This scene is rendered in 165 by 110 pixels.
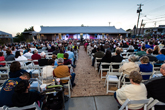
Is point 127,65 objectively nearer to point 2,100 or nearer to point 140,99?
point 140,99

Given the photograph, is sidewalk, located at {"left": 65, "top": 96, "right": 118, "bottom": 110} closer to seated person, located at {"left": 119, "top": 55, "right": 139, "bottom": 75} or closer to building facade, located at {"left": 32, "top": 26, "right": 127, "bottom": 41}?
seated person, located at {"left": 119, "top": 55, "right": 139, "bottom": 75}

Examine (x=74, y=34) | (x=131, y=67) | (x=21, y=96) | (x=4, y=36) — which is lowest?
(x=21, y=96)

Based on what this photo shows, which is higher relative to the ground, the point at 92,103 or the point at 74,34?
Answer: the point at 74,34

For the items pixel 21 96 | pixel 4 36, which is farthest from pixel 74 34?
pixel 21 96

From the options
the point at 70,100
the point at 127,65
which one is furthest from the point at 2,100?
the point at 127,65

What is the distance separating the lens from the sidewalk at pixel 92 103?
230 centimetres

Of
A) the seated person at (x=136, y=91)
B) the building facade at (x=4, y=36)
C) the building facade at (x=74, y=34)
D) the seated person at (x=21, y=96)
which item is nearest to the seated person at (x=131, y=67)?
the seated person at (x=136, y=91)

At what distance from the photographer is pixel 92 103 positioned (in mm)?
2467

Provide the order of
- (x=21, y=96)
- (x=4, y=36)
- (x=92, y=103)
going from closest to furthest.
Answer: (x=21, y=96) → (x=92, y=103) → (x=4, y=36)

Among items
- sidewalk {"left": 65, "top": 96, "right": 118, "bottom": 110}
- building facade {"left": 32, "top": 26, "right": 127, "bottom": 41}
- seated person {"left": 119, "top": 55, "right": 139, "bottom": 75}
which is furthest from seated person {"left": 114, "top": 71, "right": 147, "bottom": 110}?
building facade {"left": 32, "top": 26, "right": 127, "bottom": 41}

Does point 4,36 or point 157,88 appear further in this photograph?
point 4,36

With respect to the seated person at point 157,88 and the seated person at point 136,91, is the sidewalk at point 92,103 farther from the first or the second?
the seated person at point 157,88

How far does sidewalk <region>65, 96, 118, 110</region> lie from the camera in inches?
90.4

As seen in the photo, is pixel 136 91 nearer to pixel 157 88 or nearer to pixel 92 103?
pixel 157 88
